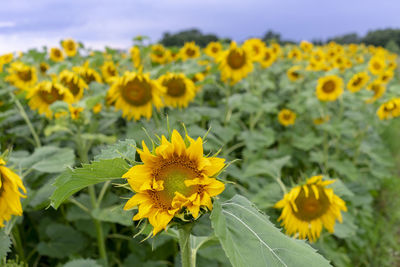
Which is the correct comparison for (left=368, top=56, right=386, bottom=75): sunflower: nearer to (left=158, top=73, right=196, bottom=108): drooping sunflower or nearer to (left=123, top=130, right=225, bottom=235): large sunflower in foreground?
(left=158, top=73, right=196, bottom=108): drooping sunflower

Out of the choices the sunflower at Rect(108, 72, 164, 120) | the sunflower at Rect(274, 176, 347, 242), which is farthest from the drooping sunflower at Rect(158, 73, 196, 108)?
the sunflower at Rect(274, 176, 347, 242)

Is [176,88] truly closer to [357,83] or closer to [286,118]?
[286,118]

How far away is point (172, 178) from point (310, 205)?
3.35 feet

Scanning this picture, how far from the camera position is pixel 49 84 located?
97.3 inches

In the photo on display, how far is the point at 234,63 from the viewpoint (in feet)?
10.9

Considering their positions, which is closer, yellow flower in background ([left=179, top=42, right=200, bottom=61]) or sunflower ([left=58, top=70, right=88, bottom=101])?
sunflower ([left=58, top=70, right=88, bottom=101])

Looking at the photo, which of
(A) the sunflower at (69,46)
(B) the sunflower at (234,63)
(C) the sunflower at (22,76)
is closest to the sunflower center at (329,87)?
(B) the sunflower at (234,63)

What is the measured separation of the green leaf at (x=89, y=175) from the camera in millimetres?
832

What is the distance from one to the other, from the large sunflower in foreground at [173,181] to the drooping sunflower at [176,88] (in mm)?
1654

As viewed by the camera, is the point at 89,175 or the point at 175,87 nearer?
the point at 89,175

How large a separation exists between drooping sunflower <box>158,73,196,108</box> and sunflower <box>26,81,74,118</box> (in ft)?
2.20

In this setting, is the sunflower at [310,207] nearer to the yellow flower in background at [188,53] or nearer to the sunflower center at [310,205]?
the sunflower center at [310,205]

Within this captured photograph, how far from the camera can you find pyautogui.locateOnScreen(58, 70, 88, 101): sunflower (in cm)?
272

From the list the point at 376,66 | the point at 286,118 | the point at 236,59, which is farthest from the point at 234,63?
the point at 376,66
